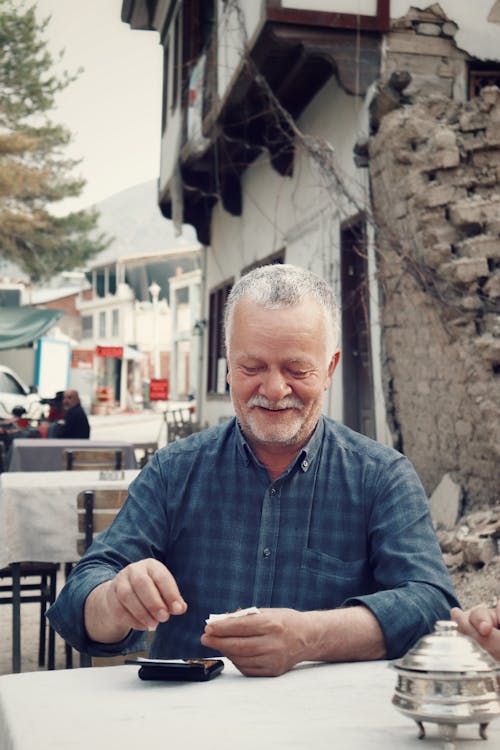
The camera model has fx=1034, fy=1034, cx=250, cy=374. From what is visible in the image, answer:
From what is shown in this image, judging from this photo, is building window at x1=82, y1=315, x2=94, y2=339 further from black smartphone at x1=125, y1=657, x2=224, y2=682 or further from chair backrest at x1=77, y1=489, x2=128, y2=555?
black smartphone at x1=125, y1=657, x2=224, y2=682

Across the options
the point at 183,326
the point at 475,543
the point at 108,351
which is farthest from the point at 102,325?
the point at 475,543

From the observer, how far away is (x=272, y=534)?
7.38ft

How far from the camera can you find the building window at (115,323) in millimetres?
57875

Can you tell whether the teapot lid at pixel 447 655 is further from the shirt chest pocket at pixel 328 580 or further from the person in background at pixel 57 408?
the person in background at pixel 57 408

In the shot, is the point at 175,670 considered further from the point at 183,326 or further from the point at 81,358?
the point at 81,358

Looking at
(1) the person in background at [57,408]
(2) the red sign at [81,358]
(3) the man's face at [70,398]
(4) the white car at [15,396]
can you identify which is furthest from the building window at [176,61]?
(2) the red sign at [81,358]

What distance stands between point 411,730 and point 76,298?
65.9 metres

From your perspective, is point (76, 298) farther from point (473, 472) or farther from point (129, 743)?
point (129, 743)

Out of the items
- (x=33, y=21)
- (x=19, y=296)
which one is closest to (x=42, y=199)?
(x=33, y=21)

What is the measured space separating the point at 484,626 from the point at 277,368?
74 cm

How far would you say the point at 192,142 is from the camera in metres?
13.7

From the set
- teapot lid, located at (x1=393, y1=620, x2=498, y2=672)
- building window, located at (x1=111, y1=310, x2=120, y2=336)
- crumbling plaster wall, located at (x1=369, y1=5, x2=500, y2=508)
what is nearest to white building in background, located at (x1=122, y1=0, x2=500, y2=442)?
crumbling plaster wall, located at (x1=369, y1=5, x2=500, y2=508)

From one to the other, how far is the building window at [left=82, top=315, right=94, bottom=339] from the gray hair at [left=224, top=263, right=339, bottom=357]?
61207 mm

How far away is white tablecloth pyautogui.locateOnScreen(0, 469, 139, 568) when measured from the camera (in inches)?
204
